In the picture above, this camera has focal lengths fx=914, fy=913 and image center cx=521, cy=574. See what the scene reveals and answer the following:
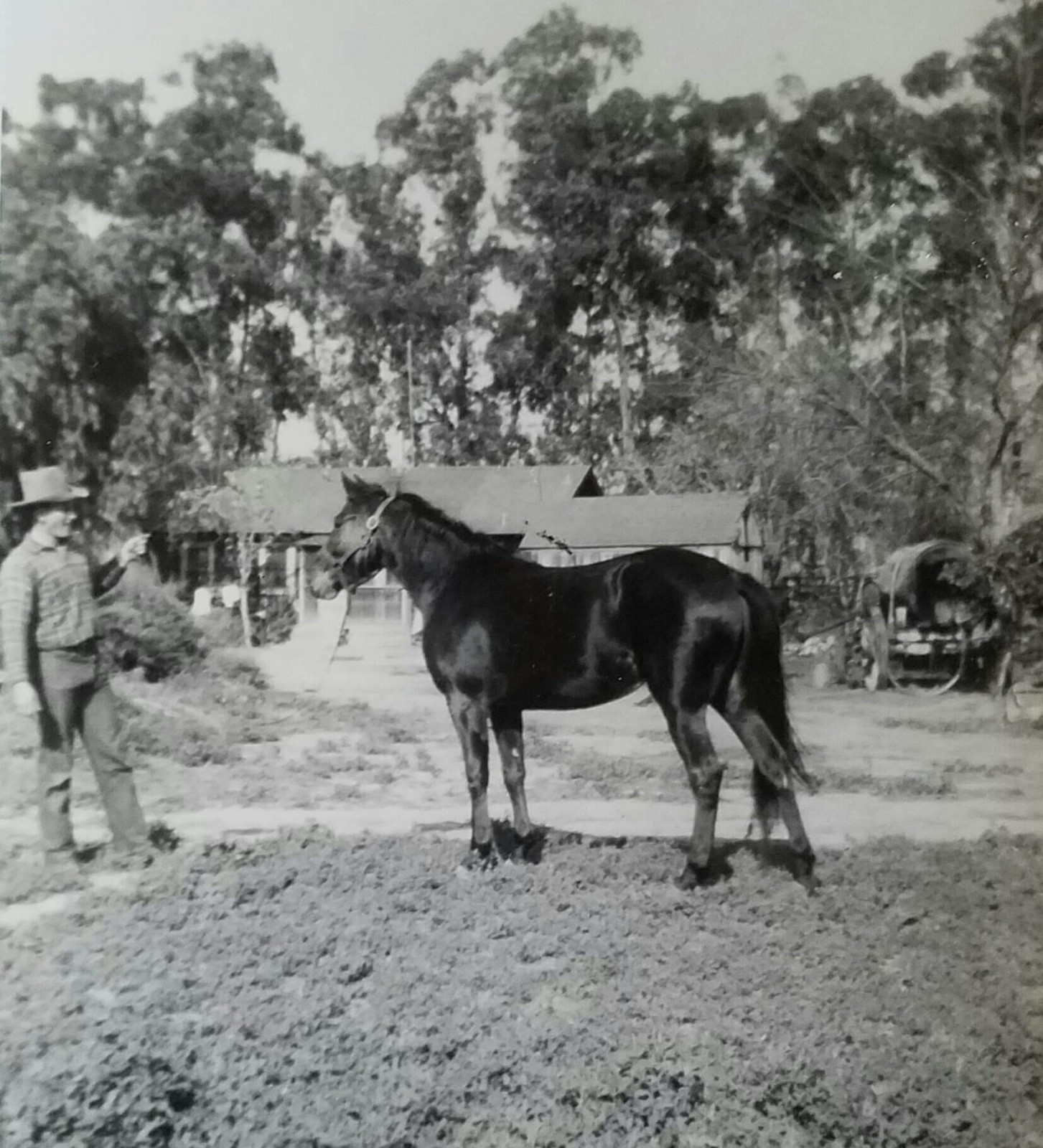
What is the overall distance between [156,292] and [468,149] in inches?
40.3

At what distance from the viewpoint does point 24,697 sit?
100 inches

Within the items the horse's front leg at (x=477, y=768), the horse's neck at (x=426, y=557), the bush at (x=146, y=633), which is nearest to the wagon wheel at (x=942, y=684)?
the horse's front leg at (x=477, y=768)

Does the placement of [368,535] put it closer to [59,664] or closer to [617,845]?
[59,664]

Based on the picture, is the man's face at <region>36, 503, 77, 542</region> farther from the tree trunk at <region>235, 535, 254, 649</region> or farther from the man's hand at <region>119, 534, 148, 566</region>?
the tree trunk at <region>235, 535, 254, 649</region>

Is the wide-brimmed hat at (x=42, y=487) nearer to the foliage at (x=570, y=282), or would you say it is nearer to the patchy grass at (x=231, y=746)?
the foliage at (x=570, y=282)

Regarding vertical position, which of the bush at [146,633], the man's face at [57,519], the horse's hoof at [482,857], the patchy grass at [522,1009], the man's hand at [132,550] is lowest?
the patchy grass at [522,1009]

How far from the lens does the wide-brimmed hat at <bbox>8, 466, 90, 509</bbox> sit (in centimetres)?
257

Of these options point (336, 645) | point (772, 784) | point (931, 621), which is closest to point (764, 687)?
point (772, 784)

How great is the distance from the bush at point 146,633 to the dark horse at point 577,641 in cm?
45

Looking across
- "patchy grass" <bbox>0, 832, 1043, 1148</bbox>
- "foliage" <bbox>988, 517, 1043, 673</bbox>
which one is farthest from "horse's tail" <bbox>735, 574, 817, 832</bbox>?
"foliage" <bbox>988, 517, 1043, 673</bbox>

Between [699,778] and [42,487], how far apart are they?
2.07m

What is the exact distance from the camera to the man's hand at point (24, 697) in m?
2.55

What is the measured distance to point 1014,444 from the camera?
263 centimetres

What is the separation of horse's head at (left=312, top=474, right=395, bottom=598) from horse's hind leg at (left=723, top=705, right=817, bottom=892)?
4.24 feet
